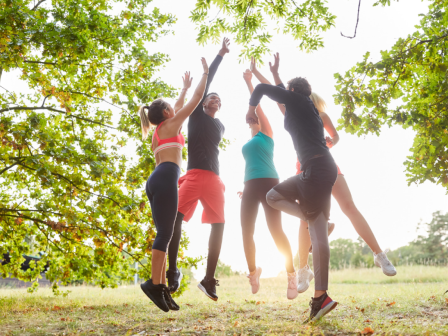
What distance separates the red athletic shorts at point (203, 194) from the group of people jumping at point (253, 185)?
0.01 m

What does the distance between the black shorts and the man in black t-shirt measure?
119 cm

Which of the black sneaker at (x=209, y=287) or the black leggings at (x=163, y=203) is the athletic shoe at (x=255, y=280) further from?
the black leggings at (x=163, y=203)

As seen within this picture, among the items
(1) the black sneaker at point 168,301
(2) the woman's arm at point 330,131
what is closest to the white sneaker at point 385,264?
(2) the woman's arm at point 330,131

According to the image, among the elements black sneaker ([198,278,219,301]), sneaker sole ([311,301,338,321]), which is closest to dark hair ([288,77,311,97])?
sneaker sole ([311,301,338,321])

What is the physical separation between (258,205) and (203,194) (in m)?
0.71

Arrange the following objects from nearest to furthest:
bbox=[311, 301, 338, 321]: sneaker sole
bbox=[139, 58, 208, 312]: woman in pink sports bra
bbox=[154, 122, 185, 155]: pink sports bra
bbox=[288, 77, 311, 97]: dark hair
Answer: bbox=[311, 301, 338, 321]: sneaker sole → bbox=[139, 58, 208, 312]: woman in pink sports bra → bbox=[154, 122, 185, 155]: pink sports bra → bbox=[288, 77, 311, 97]: dark hair

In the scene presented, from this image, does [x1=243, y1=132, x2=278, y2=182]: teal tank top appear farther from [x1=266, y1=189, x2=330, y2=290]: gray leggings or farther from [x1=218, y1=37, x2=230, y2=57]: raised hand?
[x1=218, y1=37, x2=230, y2=57]: raised hand

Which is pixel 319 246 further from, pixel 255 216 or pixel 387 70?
pixel 387 70

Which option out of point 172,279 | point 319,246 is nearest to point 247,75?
point 319,246

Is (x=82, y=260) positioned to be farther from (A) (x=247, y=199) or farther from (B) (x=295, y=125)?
(B) (x=295, y=125)

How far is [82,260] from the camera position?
7277mm

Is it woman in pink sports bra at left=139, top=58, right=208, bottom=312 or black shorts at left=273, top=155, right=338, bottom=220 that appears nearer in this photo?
black shorts at left=273, top=155, right=338, bottom=220

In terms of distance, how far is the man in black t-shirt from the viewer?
4105mm

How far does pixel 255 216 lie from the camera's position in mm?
4270
